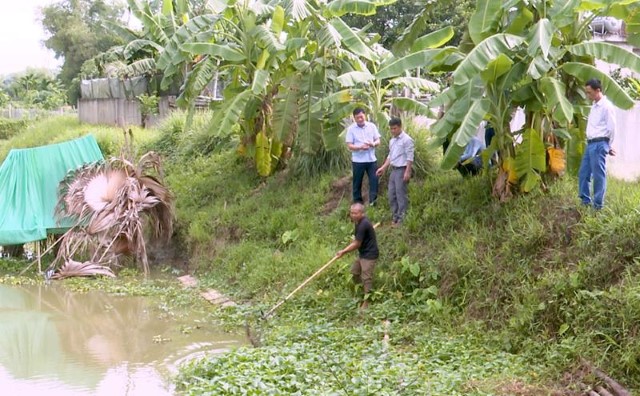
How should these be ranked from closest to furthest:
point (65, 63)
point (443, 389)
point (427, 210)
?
1. point (443, 389)
2. point (427, 210)
3. point (65, 63)

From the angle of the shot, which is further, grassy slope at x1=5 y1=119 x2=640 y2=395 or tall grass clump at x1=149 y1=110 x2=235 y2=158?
tall grass clump at x1=149 y1=110 x2=235 y2=158

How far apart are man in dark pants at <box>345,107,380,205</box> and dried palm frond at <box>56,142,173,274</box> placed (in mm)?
4061

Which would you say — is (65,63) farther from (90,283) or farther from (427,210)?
(427,210)

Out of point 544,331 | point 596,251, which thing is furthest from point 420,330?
point 596,251

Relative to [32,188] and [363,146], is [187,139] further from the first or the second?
[363,146]

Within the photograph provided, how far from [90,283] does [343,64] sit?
545 cm

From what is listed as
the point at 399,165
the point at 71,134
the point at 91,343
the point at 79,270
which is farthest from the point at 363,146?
the point at 71,134

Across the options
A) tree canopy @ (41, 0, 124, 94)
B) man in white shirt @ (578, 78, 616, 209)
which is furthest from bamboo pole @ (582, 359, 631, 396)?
tree canopy @ (41, 0, 124, 94)

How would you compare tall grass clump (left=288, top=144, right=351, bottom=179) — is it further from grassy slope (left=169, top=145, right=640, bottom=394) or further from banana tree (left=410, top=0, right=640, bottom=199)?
banana tree (left=410, top=0, right=640, bottom=199)

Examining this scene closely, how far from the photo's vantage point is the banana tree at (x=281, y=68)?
39.5 ft

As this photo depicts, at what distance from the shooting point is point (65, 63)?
119 feet

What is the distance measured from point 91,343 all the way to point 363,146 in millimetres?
4565

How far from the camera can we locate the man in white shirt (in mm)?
8117

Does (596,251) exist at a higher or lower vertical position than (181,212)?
higher
